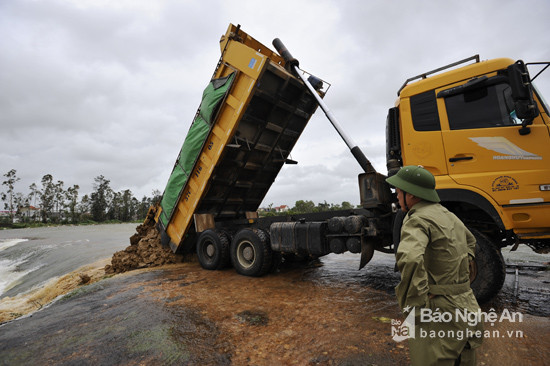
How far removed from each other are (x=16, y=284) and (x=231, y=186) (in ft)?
26.0

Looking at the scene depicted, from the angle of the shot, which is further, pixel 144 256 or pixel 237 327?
pixel 144 256

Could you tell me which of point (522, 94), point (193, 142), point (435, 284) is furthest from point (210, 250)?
point (522, 94)

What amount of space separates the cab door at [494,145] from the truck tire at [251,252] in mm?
3256

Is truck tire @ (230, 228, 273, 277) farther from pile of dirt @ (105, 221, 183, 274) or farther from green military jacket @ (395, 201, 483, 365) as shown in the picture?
green military jacket @ (395, 201, 483, 365)

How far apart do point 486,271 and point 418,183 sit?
2487mm

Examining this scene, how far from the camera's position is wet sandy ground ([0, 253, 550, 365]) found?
250cm

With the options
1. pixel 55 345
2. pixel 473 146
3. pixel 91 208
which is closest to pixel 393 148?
pixel 473 146

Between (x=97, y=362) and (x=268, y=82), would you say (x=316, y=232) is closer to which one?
(x=268, y=82)

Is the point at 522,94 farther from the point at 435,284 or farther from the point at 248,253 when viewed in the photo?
the point at 248,253

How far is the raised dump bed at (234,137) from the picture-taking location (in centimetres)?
521

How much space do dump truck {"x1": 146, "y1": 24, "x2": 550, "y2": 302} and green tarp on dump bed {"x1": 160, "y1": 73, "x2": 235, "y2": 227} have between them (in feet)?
0.09

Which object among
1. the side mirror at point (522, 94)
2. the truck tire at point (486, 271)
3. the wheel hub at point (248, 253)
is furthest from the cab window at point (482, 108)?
the wheel hub at point (248, 253)

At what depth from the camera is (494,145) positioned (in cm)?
330

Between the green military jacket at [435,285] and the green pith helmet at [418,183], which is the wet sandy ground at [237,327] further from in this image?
the green pith helmet at [418,183]
